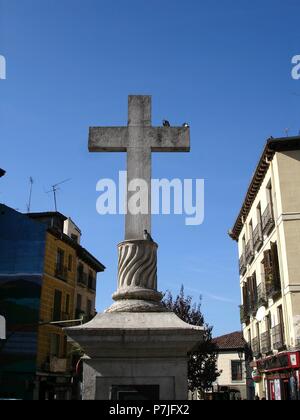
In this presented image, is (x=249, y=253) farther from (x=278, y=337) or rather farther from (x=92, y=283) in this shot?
(x=92, y=283)

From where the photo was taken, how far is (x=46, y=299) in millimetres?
32125

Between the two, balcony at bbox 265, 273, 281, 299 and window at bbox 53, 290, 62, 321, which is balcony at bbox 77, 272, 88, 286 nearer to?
window at bbox 53, 290, 62, 321

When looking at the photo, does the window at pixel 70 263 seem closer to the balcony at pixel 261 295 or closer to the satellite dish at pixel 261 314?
the satellite dish at pixel 261 314

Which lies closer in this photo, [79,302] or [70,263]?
[70,263]

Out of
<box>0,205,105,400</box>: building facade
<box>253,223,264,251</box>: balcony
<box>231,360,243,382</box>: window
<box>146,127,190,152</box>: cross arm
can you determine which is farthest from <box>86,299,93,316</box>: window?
<box>146,127,190,152</box>: cross arm

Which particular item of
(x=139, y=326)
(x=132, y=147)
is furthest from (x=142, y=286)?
(x=132, y=147)

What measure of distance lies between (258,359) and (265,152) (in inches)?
539

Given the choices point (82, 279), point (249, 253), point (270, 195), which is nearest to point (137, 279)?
point (270, 195)

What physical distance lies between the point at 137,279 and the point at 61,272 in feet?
96.4

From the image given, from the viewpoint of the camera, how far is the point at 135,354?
539 centimetres

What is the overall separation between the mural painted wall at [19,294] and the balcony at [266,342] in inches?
547

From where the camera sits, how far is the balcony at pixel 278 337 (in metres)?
23.3

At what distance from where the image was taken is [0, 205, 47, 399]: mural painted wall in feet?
95.7
